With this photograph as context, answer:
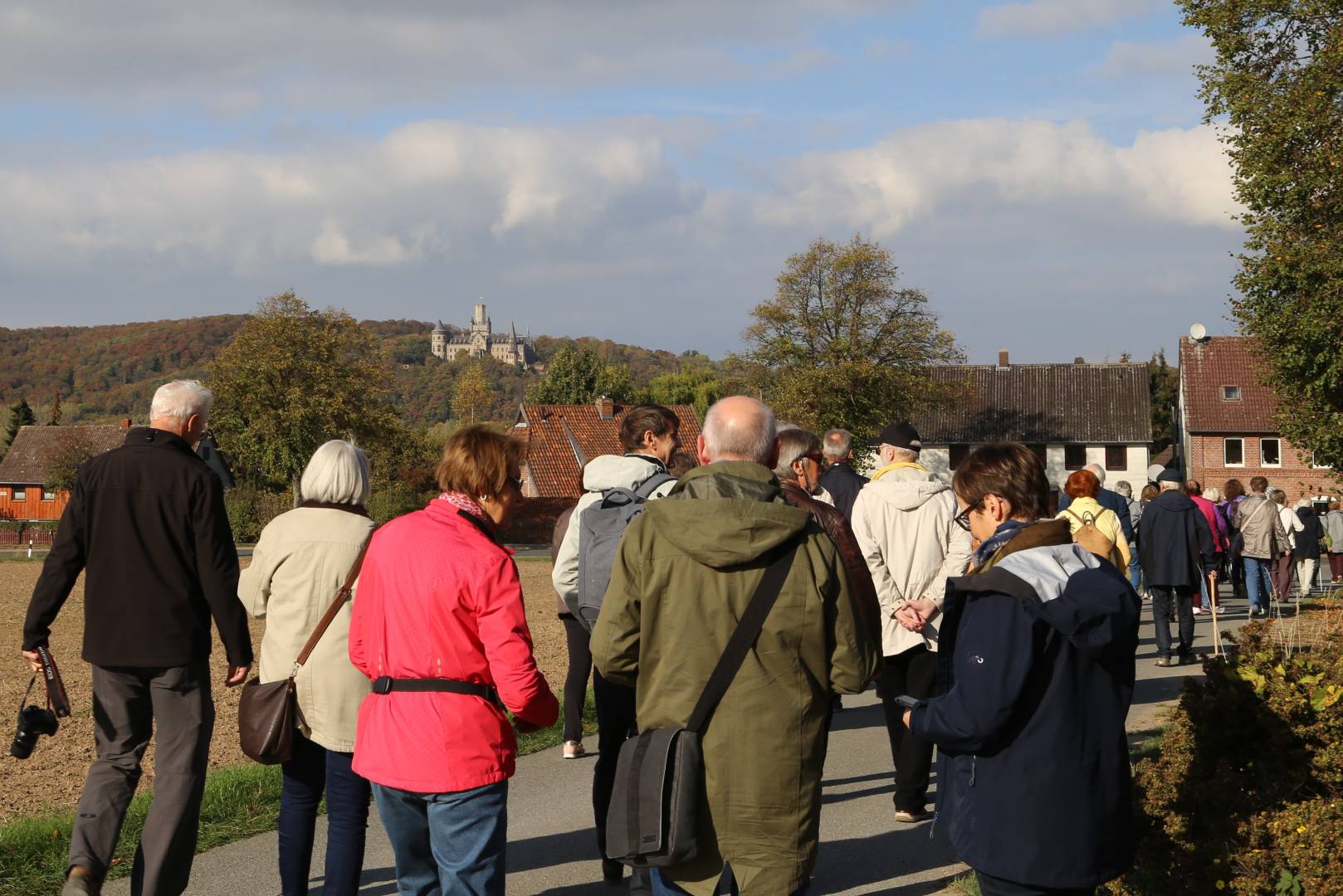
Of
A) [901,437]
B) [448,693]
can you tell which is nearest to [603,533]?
[448,693]

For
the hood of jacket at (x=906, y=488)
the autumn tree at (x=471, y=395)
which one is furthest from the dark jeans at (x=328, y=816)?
the autumn tree at (x=471, y=395)

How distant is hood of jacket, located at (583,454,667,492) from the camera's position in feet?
19.7

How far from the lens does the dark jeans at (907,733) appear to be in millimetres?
7020

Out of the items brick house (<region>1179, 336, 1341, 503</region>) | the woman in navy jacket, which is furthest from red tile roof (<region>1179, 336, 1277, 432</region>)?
the woman in navy jacket

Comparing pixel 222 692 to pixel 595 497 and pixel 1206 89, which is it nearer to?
pixel 595 497

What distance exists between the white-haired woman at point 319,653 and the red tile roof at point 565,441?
58.6 m

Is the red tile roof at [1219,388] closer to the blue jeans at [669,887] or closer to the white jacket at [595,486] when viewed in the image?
the white jacket at [595,486]

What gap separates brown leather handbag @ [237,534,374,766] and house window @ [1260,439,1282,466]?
70.1 metres

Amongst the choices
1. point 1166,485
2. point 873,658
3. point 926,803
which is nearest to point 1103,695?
point 873,658

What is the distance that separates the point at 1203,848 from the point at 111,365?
Answer: 18089cm

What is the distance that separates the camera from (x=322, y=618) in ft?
16.9

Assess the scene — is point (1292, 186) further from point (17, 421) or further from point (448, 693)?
point (17, 421)

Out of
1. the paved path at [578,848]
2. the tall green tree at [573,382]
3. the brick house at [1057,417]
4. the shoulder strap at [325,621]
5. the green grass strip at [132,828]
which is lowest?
the paved path at [578,848]

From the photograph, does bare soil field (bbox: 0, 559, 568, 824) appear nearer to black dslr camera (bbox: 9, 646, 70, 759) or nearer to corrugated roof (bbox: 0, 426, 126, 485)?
black dslr camera (bbox: 9, 646, 70, 759)
